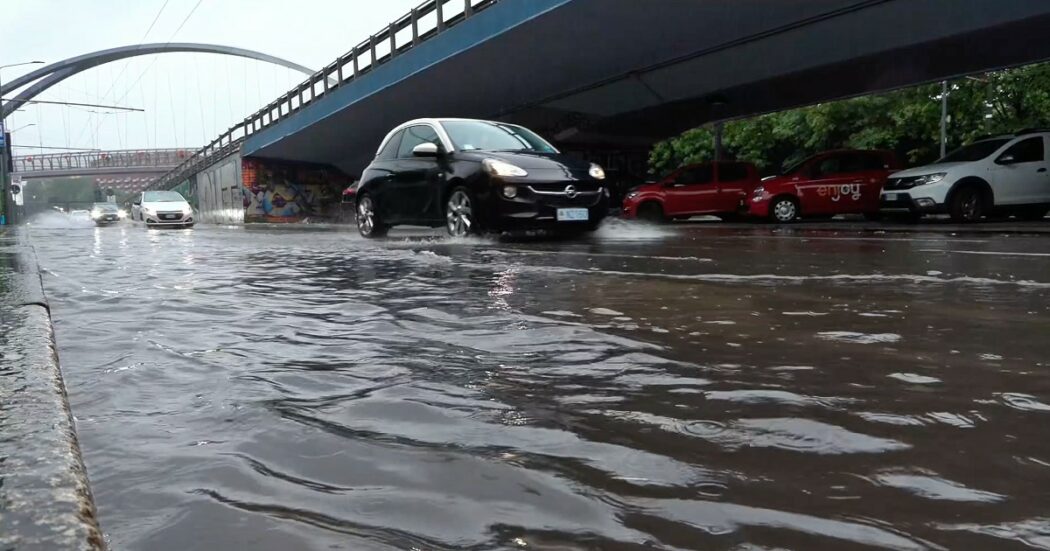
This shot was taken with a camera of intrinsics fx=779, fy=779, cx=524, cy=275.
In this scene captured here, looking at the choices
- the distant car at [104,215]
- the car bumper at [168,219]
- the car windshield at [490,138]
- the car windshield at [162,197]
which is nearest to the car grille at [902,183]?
the car windshield at [490,138]

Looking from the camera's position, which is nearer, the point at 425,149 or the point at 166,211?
the point at 425,149

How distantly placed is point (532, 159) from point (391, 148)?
9.27 feet

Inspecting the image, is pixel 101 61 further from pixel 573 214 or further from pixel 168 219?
pixel 573 214

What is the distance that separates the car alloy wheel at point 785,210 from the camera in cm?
1660

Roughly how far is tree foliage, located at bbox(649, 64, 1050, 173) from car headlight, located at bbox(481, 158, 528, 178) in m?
17.6

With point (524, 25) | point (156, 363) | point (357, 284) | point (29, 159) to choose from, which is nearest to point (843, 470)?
point (156, 363)

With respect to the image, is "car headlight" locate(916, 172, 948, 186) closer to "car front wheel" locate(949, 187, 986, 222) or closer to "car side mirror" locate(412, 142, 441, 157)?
"car front wheel" locate(949, 187, 986, 222)

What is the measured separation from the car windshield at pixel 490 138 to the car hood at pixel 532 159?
0.71ft

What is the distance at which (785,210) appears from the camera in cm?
1666

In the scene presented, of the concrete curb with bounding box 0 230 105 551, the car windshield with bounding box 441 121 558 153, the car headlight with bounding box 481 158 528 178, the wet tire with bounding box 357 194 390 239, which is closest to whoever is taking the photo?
the concrete curb with bounding box 0 230 105 551

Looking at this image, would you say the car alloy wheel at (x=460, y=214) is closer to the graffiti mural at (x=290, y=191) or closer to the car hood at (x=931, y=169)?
the car hood at (x=931, y=169)

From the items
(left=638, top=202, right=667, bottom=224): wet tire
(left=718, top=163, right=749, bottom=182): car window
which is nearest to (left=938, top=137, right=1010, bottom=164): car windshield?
(left=718, top=163, right=749, bottom=182): car window

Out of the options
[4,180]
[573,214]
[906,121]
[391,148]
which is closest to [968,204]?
[573,214]

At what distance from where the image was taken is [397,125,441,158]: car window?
1023cm
